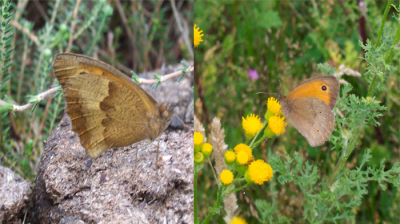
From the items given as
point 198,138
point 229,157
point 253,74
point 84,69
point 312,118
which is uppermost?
point 84,69

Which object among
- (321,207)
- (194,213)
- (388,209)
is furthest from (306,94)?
(388,209)

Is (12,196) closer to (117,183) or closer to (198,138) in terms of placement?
(117,183)

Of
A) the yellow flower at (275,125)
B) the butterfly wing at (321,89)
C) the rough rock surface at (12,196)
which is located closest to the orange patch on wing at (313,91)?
the butterfly wing at (321,89)

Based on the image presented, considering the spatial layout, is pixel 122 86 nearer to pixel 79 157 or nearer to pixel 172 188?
pixel 79 157

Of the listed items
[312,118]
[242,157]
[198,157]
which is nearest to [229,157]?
[242,157]

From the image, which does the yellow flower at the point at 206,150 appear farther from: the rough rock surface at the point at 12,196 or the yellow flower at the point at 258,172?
the rough rock surface at the point at 12,196

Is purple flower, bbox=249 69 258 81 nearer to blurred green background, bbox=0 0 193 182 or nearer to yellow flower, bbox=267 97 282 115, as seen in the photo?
blurred green background, bbox=0 0 193 182
